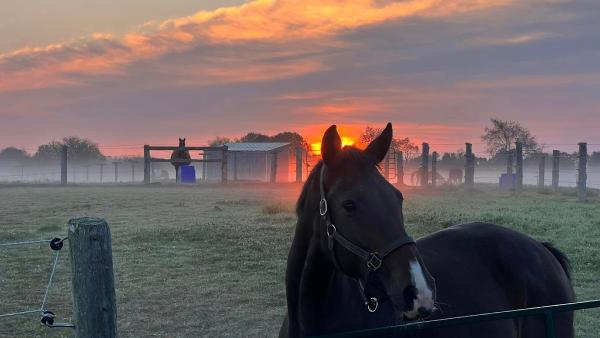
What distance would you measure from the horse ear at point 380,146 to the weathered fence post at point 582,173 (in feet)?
69.4

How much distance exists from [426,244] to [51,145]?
69078 millimetres

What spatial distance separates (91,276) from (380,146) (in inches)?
66.9

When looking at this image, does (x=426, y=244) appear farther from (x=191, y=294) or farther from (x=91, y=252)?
(x=191, y=294)

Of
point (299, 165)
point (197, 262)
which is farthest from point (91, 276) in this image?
point (299, 165)

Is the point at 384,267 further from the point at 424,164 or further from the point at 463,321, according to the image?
the point at 424,164

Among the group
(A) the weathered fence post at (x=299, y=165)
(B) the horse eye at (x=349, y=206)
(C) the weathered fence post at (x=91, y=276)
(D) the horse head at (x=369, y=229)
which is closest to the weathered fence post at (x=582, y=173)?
(A) the weathered fence post at (x=299, y=165)

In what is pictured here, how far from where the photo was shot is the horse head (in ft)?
8.44

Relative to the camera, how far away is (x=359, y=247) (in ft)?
9.15

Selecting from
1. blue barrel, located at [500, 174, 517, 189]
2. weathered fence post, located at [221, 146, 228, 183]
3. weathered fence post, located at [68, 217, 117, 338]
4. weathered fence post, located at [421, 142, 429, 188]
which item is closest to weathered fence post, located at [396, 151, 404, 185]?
weathered fence post, located at [421, 142, 429, 188]

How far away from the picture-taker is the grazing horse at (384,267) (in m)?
2.69

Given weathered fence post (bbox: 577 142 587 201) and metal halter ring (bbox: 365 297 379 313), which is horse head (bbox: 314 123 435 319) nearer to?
metal halter ring (bbox: 365 297 379 313)

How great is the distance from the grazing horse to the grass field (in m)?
2.83

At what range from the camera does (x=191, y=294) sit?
26.7 feet

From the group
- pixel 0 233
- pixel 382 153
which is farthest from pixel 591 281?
pixel 0 233
